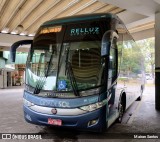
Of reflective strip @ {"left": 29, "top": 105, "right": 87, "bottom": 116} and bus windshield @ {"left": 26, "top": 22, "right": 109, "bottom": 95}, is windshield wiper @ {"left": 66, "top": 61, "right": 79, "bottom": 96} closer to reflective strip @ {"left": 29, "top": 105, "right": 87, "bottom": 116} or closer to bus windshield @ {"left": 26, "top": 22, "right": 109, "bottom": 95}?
bus windshield @ {"left": 26, "top": 22, "right": 109, "bottom": 95}

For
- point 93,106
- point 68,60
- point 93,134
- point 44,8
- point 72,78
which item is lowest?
point 93,134

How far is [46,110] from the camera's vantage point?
4.36 m

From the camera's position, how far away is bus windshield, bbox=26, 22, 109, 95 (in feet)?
14.0

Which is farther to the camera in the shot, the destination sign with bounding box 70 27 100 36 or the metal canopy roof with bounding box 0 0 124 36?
the metal canopy roof with bounding box 0 0 124 36

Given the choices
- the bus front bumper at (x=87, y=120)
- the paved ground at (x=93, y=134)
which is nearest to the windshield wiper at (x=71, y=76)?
the bus front bumper at (x=87, y=120)

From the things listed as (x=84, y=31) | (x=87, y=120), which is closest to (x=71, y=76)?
(x=87, y=120)

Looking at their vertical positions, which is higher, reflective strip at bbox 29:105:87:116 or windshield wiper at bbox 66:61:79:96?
windshield wiper at bbox 66:61:79:96

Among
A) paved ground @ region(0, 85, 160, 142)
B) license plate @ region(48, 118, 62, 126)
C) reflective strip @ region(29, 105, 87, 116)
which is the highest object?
reflective strip @ region(29, 105, 87, 116)

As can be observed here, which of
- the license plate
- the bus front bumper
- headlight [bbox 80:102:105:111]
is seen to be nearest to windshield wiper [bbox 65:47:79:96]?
headlight [bbox 80:102:105:111]

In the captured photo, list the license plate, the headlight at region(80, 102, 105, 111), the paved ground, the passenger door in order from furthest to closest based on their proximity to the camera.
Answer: the paved ground < the passenger door < the license plate < the headlight at region(80, 102, 105, 111)

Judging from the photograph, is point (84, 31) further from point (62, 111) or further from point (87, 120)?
point (87, 120)

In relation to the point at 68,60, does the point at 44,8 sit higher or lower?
higher

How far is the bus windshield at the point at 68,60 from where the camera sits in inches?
167

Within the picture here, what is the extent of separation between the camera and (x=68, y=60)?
4.41m
